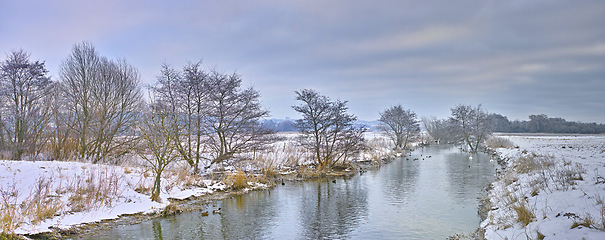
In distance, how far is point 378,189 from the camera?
17.8m

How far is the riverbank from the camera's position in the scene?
30.0 feet

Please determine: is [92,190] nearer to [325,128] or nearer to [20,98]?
[20,98]

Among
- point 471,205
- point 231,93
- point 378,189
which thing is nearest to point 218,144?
point 231,93

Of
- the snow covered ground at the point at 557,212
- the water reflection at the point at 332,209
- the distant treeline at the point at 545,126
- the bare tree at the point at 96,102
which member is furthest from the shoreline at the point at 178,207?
the distant treeline at the point at 545,126

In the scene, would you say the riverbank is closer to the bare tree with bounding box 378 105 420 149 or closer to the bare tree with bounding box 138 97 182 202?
the bare tree with bounding box 138 97 182 202

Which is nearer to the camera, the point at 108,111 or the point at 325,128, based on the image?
the point at 108,111

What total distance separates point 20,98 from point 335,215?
683 inches

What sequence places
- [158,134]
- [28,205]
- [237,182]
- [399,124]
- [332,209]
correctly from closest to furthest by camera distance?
[28,205], [158,134], [332,209], [237,182], [399,124]

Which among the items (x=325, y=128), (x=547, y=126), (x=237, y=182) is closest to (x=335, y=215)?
(x=237, y=182)

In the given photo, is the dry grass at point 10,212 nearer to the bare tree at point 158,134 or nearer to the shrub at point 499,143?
the bare tree at point 158,134

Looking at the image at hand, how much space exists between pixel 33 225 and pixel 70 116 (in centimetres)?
1206

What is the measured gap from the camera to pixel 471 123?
151 feet

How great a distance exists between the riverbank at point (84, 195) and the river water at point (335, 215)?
1.03 meters

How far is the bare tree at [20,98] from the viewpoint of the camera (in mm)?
17219
